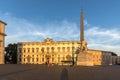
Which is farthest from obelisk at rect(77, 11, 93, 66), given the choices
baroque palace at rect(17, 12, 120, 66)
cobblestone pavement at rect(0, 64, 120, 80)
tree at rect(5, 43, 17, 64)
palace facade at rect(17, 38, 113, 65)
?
tree at rect(5, 43, 17, 64)

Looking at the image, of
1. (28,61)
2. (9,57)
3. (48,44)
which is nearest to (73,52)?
(48,44)

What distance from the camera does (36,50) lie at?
142 meters

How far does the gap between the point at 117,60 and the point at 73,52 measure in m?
38.0

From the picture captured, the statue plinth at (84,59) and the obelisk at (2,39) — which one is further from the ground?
the obelisk at (2,39)

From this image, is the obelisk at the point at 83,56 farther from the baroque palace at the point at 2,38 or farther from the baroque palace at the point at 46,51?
the baroque palace at the point at 46,51

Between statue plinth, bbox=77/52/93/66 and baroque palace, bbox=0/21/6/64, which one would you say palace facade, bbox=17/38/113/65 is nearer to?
baroque palace, bbox=0/21/6/64

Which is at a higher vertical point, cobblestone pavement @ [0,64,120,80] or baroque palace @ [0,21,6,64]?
baroque palace @ [0,21,6,64]

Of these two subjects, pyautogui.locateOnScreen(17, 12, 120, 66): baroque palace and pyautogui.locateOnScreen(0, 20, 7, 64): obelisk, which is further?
pyautogui.locateOnScreen(17, 12, 120, 66): baroque palace

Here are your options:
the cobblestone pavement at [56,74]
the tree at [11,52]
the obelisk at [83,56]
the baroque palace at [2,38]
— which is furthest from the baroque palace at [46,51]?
the cobblestone pavement at [56,74]

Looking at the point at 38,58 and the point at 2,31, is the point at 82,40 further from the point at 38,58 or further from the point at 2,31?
the point at 38,58

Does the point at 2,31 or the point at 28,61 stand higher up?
the point at 2,31

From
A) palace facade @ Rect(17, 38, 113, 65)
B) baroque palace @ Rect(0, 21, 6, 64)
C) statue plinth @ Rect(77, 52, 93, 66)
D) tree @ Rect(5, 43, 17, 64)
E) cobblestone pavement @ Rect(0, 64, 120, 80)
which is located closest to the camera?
cobblestone pavement @ Rect(0, 64, 120, 80)

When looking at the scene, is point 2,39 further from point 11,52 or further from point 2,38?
point 11,52

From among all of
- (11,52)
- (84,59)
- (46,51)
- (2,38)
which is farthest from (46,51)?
(84,59)
